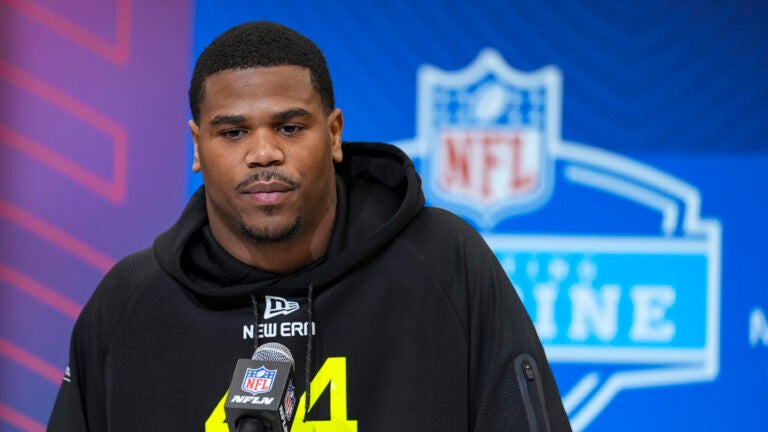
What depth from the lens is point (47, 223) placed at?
3.03m

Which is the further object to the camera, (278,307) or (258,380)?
(278,307)

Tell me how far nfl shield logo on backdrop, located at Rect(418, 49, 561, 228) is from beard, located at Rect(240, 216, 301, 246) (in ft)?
4.95

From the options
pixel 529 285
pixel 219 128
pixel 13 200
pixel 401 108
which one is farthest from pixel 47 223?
pixel 219 128

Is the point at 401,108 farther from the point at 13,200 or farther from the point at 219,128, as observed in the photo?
the point at 219,128

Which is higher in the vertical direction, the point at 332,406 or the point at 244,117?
the point at 244,117

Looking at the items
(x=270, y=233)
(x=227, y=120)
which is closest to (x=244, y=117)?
(x=227, y=120)

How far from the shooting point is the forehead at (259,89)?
140cm

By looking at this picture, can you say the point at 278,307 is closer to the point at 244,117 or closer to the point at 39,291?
the point at 244,117

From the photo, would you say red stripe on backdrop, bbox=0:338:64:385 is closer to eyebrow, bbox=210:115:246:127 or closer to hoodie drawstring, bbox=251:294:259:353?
hoodie drawstring, bbox=251:294:259:353

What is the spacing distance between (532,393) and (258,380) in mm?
449

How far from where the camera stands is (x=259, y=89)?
4.60 feet

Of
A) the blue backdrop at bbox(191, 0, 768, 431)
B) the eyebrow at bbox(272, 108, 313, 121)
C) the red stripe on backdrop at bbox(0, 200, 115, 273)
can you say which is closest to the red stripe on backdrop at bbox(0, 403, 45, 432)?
the red stripe on backdrop at bbox(0, 200, 115, 273)

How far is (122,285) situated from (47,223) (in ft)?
5.32

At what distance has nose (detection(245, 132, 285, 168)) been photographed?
138 centimetres
